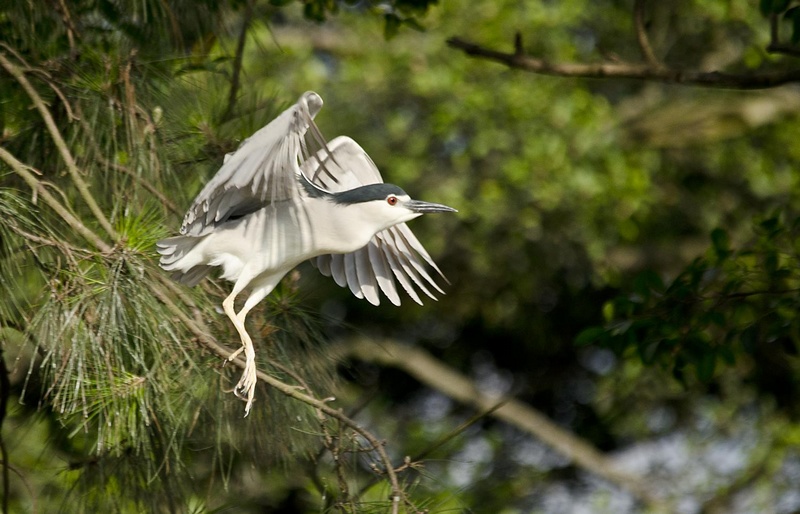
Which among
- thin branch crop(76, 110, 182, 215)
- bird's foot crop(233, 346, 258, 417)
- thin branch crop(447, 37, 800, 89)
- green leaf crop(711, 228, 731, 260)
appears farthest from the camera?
green leaf crop(711, 228, 731, 260)

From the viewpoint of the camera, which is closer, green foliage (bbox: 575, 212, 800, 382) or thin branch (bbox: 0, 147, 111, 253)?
thin branch (bbox: 0, 147, 111, 253)

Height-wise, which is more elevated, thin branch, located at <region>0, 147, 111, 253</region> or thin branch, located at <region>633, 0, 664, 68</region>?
thin branch, located at <region>0, 147, 111, 253</region>

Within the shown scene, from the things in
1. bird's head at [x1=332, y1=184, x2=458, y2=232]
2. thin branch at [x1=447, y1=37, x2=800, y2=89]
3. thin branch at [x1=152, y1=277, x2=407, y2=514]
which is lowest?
thin branch at [x1=152, y1=277, x2=407, y2=514]

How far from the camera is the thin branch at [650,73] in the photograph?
85.4 inches

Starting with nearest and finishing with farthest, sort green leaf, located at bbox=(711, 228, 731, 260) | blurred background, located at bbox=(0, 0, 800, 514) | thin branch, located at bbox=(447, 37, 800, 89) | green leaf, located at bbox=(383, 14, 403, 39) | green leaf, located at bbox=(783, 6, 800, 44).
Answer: blurred background, located at bbox=(0, 0, 800, 514), green leaf, located at bbox=(783, 6, 800, 44), thin branch, located at bbox=(447, 37, 800, 89), green leaf, located at bbox=(711, 228, 731, 260), green leaf, located at bbox=(383, 14, 403, 39)

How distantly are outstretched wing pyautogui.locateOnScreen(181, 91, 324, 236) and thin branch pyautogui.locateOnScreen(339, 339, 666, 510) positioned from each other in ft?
9.08

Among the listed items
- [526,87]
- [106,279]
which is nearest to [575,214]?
[526,87]

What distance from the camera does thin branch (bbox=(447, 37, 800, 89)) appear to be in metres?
2.17

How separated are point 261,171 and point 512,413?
321 centimetres

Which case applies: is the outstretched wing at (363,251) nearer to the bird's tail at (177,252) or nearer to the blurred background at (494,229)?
the blurred background at (494,229)

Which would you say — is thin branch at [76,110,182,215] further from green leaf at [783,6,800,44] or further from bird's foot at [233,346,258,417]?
green leaf at [783,6,800,44]

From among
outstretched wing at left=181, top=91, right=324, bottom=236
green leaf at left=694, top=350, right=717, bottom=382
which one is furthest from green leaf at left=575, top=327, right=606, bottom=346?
outstretched wing at left=181, top=91, right=324, bottom=236

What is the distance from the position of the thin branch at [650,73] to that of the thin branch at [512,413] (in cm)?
217

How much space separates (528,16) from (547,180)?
2.13 ft
